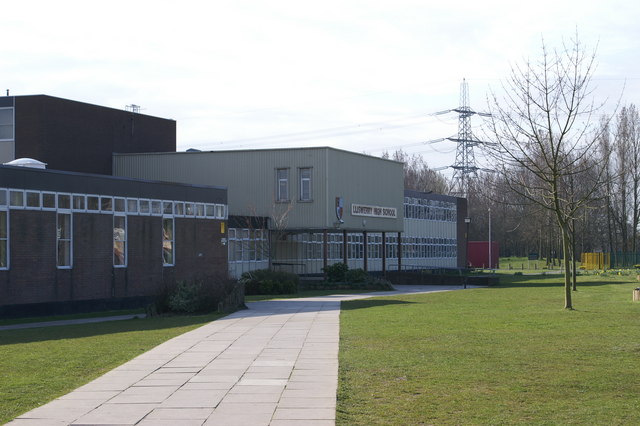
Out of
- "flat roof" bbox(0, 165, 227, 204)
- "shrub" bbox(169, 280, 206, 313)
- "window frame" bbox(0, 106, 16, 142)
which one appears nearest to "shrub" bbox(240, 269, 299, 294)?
"flat roof" bbox(0, 165, 227, 204)

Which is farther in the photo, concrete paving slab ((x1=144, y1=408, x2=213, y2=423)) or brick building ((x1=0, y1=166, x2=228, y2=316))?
brick building ((x1=0, y1=166, x2=228, y2=316))

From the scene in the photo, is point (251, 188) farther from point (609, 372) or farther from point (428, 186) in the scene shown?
point (428, 186)

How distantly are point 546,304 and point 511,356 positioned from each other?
1526cm

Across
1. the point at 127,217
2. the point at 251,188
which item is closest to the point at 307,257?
the point at 251,188

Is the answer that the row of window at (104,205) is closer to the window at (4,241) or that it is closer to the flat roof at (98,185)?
the flat roof at (98,185)

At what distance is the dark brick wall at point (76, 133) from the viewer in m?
46.4

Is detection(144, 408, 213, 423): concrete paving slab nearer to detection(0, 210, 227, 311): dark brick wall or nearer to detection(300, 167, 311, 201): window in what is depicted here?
detection(0, 210, 227, 311): dark brick wall

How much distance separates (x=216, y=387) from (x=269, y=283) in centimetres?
2867

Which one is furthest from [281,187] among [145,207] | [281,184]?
[145,207]

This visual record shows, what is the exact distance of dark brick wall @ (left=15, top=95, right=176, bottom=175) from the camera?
4638 centimetres

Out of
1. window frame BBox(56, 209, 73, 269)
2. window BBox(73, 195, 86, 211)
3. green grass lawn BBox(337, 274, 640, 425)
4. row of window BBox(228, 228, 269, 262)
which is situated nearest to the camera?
green grass lawn BBox(337, 274, 640, 425)

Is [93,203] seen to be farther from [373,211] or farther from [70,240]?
[373,211]

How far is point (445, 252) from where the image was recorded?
80.1m

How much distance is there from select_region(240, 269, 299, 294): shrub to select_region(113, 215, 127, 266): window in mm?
9184
